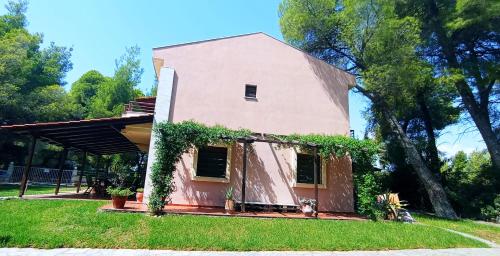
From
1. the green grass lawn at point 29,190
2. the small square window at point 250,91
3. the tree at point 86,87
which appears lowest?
the green grass lawn at point 29,190

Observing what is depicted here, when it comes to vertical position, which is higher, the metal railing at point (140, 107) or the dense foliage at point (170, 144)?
the metal railing at point (140, 107)

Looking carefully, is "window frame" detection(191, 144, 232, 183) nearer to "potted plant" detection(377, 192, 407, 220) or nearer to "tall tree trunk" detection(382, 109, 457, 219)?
"potted plant" detection(377, 192, 407, 220)

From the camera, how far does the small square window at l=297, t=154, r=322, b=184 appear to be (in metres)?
13.3

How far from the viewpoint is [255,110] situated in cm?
1344

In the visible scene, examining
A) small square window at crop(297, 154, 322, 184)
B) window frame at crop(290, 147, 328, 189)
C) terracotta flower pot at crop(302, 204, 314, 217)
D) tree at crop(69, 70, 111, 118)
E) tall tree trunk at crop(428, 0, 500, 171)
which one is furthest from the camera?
tree at crop(69, 70, 111, 118)

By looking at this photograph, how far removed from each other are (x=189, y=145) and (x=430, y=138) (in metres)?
18.1

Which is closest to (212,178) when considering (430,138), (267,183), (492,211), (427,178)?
(267,183)

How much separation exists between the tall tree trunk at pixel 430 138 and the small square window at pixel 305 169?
10.9 metres

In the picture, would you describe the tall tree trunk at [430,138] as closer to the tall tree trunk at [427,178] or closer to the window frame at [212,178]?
the tall tree trunk at [427,178]

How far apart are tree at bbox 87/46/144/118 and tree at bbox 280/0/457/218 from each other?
71.0 ft

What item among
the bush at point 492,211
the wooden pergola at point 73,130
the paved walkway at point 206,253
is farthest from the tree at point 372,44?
the wooden pergola at point 73,130

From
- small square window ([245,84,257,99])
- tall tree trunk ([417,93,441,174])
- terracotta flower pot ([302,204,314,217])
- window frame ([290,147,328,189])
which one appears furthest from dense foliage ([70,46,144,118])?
tall tree trunk ([417,93,441,174])

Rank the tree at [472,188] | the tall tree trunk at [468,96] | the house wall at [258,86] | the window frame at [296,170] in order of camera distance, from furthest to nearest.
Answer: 1. the tall tree trunk at [468,96]
2. the tree at [472,188]
3. the house wall at [258,86]
4. the window frame at [296,170]

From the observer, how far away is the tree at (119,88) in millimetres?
31281
